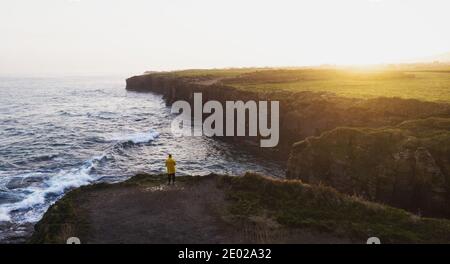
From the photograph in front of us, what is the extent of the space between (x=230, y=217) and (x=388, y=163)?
13504mm

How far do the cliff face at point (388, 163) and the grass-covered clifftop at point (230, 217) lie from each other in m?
7.35

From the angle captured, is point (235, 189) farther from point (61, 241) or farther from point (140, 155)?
point (140, 155)

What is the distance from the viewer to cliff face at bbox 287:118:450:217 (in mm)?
25344

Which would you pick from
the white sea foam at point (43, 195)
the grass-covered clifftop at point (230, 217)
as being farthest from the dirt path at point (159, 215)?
the white sea foam at point (43, 195)

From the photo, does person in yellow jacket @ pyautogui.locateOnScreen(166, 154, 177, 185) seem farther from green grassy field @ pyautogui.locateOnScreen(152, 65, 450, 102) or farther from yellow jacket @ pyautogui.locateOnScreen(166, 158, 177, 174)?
green grassy field @ pyautogui.locateOnScreen(152, 65, 450, 102)

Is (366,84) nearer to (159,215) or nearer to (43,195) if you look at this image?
(43,195)

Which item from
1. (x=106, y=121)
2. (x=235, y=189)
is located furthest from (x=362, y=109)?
(x=106, y=121)

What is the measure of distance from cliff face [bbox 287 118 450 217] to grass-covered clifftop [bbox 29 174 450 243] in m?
7.35

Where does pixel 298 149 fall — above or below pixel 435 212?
above

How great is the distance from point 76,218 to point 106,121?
56814mm

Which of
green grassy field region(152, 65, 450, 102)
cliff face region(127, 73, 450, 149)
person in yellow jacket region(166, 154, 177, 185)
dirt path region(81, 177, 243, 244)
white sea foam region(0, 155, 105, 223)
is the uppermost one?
green grassy field region(152, 65, 450, 102)

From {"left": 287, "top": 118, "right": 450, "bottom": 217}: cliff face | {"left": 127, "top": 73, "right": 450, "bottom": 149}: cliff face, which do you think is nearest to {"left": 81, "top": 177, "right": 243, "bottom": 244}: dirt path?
{"left": 287, "top": 118, "right": 450, "bottom": 217}: cliff face

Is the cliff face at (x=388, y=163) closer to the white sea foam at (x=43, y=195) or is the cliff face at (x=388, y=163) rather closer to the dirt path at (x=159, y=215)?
the dirt path at (x=159, y=215)
